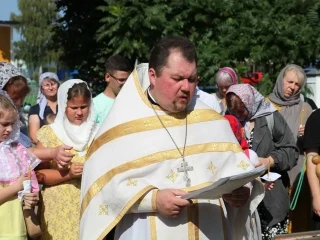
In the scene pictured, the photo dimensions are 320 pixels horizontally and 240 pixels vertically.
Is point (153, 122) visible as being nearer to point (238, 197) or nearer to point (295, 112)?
point (238, 197)

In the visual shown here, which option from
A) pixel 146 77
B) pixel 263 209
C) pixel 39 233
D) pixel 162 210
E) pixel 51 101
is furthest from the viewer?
pixel 51 101

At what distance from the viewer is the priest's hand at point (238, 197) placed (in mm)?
4316

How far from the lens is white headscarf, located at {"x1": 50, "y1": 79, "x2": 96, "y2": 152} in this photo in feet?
19.1

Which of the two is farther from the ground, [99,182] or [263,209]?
[99,182]

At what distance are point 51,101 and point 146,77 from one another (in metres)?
4.08

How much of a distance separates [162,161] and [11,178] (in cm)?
135

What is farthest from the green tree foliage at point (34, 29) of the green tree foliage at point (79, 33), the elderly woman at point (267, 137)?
the elderly woman at point (267, 137)

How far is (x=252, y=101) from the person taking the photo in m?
6.67

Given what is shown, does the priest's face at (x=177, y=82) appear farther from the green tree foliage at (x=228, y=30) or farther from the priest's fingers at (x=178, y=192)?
the green tree foliage at (x=228, y=30)

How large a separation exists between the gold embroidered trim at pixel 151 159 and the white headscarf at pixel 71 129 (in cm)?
127

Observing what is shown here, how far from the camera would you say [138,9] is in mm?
13664

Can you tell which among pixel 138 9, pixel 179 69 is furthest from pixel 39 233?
pixel 138 9

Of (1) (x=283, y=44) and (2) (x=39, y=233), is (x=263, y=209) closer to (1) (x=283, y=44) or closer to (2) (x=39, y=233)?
(2) (x=39, y=233)

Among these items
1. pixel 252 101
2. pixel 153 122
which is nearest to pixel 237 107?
pixel 252 101
